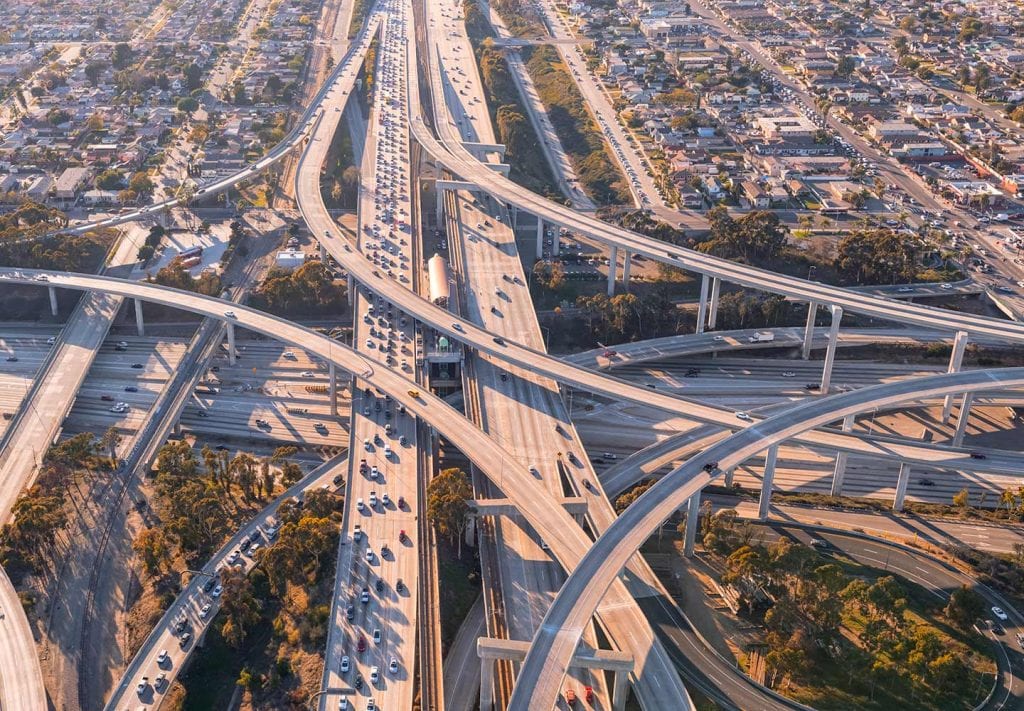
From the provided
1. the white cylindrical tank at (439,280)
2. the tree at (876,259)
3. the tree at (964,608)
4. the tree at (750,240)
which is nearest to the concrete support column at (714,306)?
the tree at (750,240)

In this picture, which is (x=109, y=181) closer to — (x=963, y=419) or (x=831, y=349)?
(x=831, y=349)

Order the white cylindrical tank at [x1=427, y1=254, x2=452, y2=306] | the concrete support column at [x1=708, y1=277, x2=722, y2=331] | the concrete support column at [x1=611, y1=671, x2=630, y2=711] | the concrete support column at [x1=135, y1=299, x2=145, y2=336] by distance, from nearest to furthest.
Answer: the concrete support column at [x1=611, y1=671, x2=630, y2=711]
the white cylindrical tank at [x1=427, y1=254, x2=452, y2=306]
the concrete support column at [x1=708, y1=277, x2=722, y2=331]
the concrete support column at [x1=135, y1=299, x2=145, y2=336]

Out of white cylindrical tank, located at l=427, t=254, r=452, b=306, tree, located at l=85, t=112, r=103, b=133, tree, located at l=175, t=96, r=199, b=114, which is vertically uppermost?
Answer: tree, located at l=175, t=96, r=199, b=114

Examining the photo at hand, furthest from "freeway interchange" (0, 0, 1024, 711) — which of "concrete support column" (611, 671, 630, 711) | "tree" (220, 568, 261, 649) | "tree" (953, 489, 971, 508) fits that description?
"tree" (953, 489, 971, 508)

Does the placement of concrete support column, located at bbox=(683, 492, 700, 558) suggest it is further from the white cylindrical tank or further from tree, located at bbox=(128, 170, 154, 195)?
tree, located at bbox=(128, 170, 154, 195)

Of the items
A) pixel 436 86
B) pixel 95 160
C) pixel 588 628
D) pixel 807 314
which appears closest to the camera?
pixel 588 628

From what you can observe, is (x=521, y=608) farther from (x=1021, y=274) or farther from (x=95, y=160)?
(x=95, y=160)

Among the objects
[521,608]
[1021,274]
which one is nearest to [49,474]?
[521,608]
